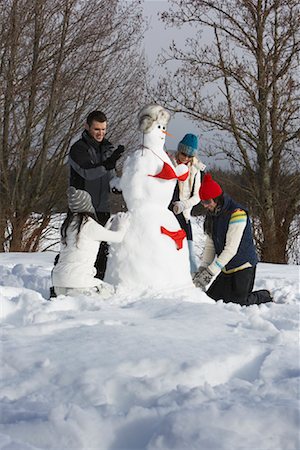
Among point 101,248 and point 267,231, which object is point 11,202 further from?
point 101,248

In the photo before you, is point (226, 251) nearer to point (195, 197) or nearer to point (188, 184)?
point (195, 197)

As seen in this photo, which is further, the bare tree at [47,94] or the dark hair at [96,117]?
the bare tree at [47,94]

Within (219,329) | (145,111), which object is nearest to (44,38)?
(145,111)

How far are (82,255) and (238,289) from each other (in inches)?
56.5

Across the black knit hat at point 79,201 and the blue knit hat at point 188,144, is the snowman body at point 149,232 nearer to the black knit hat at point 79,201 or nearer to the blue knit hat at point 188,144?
the black knit hat at point 79,201

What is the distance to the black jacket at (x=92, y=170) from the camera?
400 cm

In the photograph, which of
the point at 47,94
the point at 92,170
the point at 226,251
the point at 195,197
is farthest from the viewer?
the point at 47,94

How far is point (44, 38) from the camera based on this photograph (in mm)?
9242

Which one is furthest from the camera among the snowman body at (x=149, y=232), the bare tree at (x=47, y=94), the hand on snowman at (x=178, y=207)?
the bare tree at (x=47, y=94)

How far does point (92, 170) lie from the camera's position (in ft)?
13.1

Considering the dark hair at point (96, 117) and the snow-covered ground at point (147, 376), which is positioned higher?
the dark hair at point (96, 117)

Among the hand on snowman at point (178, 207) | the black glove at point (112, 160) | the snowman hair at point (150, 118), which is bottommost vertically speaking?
the hand on snowman at point (178, 207)

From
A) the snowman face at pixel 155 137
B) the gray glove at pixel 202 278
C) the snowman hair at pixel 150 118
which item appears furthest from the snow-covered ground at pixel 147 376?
the snowman hair at pixel 150 118

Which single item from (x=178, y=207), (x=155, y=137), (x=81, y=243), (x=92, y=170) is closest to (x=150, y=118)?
(x=155, y=137)
